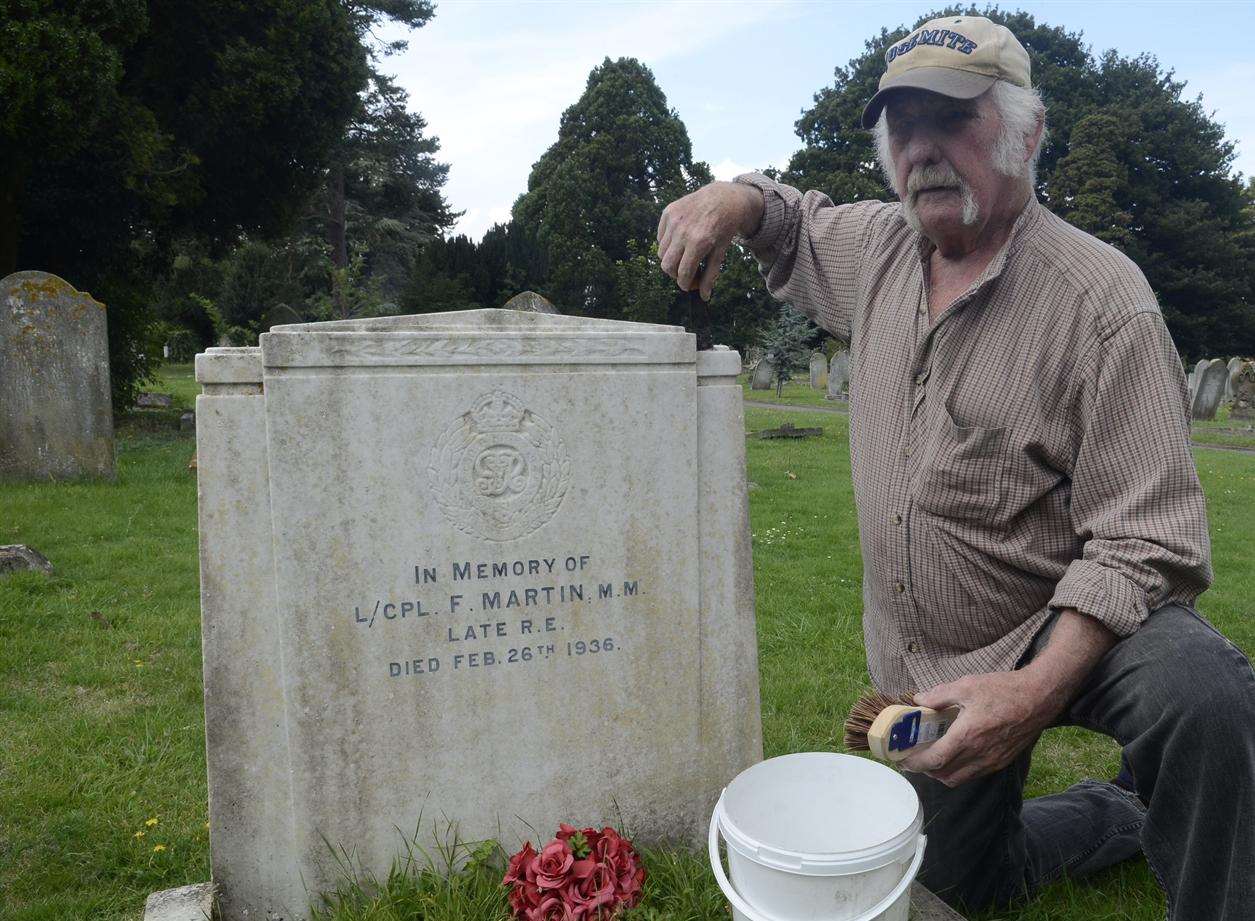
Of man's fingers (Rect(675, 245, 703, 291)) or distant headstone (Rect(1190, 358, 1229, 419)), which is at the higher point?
man's fingers (Rect(675, 245, 703, 291))

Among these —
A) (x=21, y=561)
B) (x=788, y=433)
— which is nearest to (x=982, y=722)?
(x=21, y=561)

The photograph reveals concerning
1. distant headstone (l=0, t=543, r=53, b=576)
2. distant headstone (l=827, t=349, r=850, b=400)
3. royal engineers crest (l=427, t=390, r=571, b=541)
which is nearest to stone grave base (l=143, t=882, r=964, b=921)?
royal engineers crest (l=427, t=390, r=571, b=541)

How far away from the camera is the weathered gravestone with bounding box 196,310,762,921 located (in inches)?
87.5

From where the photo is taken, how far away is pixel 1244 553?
6.98 metres

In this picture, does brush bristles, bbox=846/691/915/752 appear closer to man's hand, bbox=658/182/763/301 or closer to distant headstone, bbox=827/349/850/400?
man's hand, bbox=658/182/763/301

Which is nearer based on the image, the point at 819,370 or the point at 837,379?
the point at 837,379

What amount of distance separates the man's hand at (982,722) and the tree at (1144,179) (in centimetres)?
3026

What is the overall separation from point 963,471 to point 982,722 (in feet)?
2.04

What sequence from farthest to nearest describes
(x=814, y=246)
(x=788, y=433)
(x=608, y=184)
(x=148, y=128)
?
(x=608, y=184) < (x=788, y=433) < (x=148, y=128) < (x=814, y=246)

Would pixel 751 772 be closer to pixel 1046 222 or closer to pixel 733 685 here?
pixel 733 685

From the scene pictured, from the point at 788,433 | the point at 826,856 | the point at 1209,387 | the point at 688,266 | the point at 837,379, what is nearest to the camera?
the point at 826,856

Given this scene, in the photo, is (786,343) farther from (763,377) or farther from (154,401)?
(154,401)

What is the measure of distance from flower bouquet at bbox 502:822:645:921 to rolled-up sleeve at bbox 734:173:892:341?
164cm

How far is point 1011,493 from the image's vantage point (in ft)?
7.20
